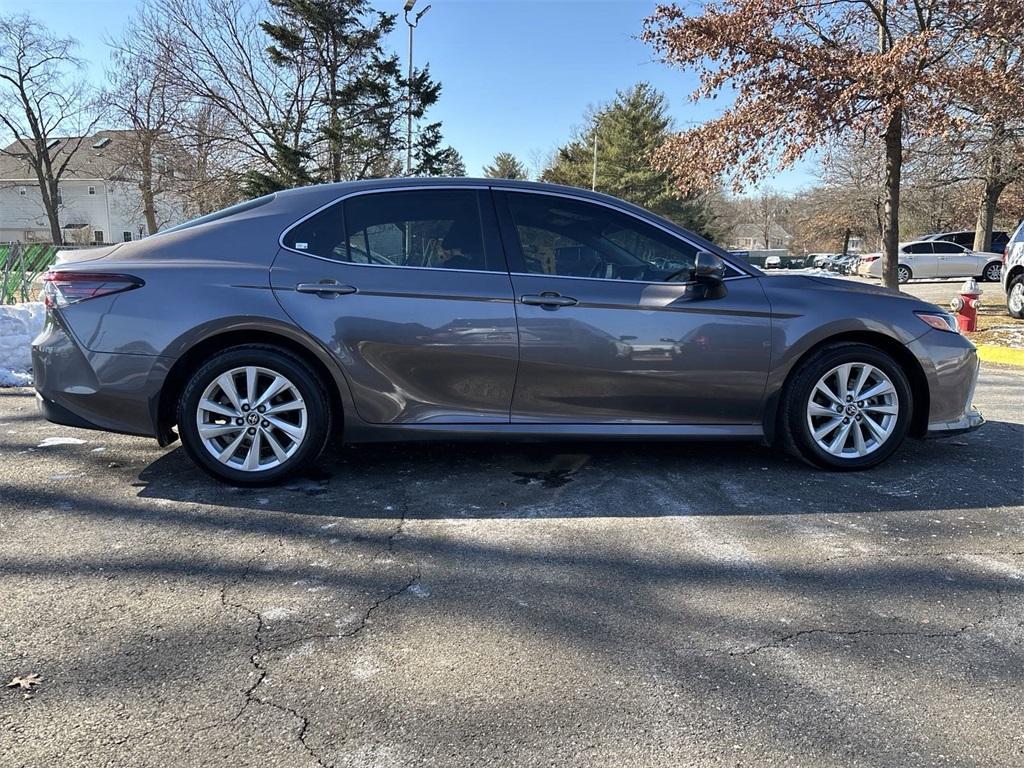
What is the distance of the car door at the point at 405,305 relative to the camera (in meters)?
3.78

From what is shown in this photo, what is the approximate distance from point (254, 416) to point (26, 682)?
5.90 feet

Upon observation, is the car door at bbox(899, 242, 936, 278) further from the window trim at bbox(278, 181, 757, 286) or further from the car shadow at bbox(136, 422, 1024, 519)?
the window trim at bbox(278, 181, 757, 286)

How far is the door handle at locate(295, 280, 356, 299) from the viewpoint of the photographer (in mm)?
3771

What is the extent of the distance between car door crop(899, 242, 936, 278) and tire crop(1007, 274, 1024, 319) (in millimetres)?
16499

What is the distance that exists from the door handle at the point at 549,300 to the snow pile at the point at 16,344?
5.49m

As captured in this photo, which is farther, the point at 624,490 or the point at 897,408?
the point at 897,408

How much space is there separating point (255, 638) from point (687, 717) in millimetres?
1376

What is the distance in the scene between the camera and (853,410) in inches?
164

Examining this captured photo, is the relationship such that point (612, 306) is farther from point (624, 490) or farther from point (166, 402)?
point (166, 402)

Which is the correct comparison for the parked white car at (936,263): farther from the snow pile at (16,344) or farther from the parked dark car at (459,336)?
A: the snow pile at (16,344)

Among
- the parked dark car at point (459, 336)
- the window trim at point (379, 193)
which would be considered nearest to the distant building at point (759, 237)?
the parked dark car at point (459, 336)

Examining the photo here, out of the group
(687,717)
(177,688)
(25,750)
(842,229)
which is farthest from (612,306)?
(842,229)

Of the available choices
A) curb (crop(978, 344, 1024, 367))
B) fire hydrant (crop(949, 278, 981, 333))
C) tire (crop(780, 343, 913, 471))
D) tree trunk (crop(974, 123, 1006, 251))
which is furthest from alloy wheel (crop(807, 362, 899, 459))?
tree trunk (crop(974, 123, 1006, 251))

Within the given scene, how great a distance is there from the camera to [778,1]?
10164 mm
